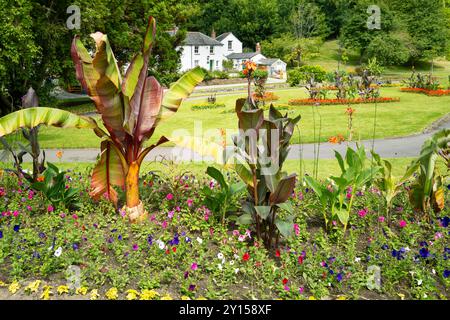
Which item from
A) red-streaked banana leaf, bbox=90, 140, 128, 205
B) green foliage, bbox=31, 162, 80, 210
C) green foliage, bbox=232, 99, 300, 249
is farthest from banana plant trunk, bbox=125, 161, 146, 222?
green foliage, bbox=232, 99, 300, 249

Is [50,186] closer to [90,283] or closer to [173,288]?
[90,283]

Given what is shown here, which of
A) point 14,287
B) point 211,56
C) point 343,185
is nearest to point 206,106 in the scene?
point 343,185

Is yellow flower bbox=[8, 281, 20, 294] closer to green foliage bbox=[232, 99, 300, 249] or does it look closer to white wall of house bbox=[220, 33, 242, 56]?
green foliage bbox=[232, 99, 300, 249]

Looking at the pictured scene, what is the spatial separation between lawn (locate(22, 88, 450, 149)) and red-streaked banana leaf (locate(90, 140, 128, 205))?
5347 millimetres

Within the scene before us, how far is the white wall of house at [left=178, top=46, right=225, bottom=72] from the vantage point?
52594 millimetres

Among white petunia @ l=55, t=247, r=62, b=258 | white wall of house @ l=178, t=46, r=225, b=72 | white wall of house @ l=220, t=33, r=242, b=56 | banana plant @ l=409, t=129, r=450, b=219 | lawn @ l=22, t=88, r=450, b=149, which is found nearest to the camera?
white petunia @ l=55, t=247, r=62, b=258

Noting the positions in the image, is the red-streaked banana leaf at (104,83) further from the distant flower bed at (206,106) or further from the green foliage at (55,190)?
the distant flower bed at (206,106)

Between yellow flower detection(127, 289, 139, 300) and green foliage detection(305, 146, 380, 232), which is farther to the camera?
green foliage detection(305, 146, 380, 232)

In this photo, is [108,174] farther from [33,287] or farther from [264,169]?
[264,169]

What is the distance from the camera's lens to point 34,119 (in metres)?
4.82

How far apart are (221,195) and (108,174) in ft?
4.59

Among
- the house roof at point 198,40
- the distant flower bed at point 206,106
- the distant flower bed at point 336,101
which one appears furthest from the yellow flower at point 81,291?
the house roof at point 198,40

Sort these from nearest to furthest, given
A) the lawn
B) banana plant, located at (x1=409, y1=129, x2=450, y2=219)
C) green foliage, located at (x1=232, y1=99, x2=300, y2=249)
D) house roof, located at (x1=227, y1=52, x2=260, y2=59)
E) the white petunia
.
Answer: the white petunia < green foliage, located at (x1=232, y1=99, x2=300, y2=249) < banana plant, located at (x1=409, y1=129, x2=450, y2=219) < the lawn < house roof, located at (x1=227, y1=52, x2=260, y2=59)
